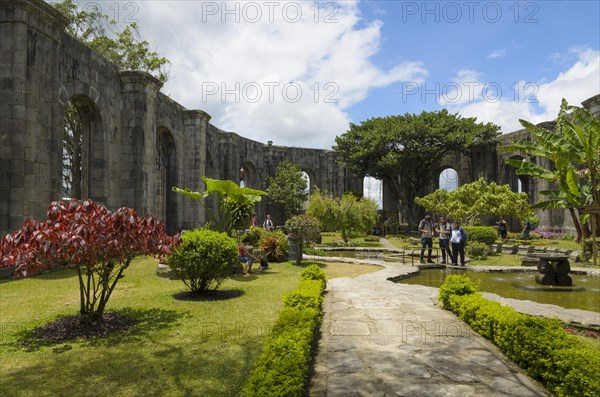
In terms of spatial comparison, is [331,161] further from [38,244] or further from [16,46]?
[38,244]

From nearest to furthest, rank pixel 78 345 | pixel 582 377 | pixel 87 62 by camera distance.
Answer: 1. pixel 582 377
2. pixel 78 345
3. pixel 87 62

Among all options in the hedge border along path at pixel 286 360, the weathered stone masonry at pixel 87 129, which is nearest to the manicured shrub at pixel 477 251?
the hedge border along path at pixel 286 360

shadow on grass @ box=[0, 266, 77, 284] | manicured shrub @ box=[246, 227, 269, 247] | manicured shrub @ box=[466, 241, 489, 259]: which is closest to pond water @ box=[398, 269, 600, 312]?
manicured shrub @ box=[466, 241, 489, 259]

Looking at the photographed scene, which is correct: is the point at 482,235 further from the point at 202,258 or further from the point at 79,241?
the point at 79,241

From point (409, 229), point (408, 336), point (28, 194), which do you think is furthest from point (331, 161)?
point (408, 336)

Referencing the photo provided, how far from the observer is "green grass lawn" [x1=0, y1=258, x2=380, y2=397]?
153 inches

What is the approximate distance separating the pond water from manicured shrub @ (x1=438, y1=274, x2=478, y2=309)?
1.29 feet

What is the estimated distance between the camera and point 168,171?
19547 mm

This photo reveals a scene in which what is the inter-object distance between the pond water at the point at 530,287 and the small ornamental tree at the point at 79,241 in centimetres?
552

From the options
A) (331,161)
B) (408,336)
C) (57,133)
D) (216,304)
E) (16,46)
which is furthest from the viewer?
(331,161)

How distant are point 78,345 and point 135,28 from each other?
23153mm

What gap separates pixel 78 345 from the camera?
5.04 meters

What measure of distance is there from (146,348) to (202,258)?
105 inches

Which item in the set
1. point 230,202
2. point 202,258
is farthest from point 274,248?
point 202,258
